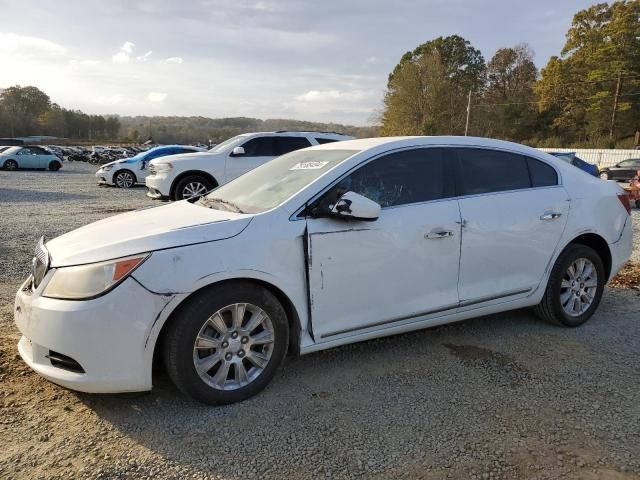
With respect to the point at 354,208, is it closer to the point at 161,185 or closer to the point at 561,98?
the point at 161,185

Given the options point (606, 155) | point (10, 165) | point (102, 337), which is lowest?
point (606, 155)

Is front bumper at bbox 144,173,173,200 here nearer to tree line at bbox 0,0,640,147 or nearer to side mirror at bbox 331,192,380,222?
side mirror at bbox 331,192,380,222

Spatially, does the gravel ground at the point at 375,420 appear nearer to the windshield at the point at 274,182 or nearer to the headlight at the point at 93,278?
the headlight at the point at 93,278

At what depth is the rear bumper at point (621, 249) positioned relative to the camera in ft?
15.0

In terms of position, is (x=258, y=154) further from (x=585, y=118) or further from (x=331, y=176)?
(x=585, y=118)

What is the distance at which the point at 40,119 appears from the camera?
121 m

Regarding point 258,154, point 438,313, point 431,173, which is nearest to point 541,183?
point 431,173

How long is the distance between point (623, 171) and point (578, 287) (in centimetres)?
2472

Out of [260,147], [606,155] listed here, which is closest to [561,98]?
[606,155]

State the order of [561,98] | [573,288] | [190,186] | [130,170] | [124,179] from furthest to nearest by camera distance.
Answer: [561,98] < [124,179] < [130,170] < [190,186] < [573,288]

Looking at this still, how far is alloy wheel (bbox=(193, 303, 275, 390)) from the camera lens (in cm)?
294

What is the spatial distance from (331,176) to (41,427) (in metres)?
2.26

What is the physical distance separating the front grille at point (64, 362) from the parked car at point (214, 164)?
27.2 ft

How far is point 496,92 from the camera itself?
68.8m
